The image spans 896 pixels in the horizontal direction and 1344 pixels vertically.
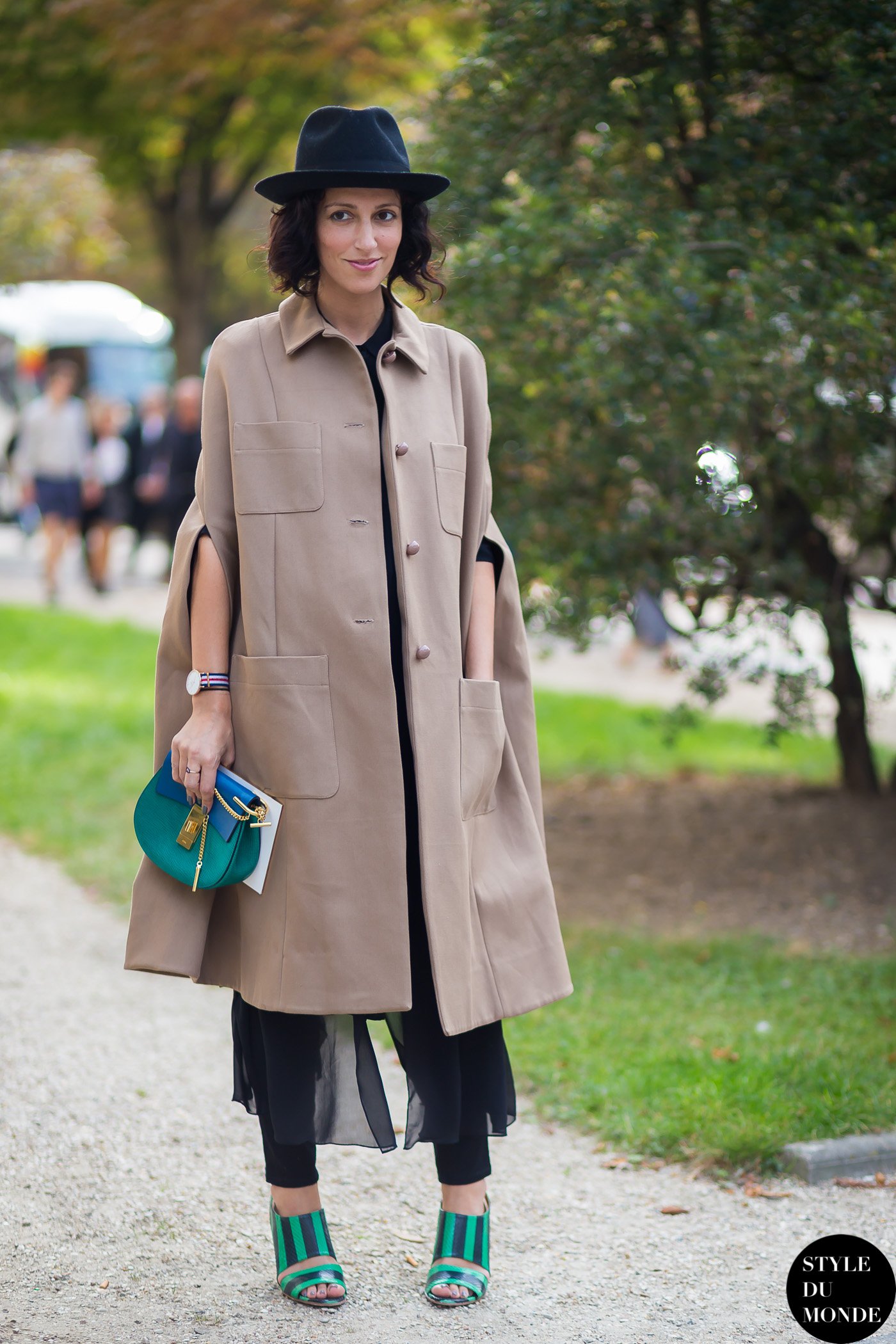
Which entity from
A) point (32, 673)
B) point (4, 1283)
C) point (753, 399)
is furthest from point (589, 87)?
point (32, 673)

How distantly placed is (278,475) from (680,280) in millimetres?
2351

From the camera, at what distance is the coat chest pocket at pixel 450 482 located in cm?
283

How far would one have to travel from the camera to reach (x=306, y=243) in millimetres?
2836

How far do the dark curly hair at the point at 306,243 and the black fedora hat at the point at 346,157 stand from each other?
34 millimetres

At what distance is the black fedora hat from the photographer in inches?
108

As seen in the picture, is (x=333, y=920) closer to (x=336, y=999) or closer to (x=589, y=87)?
(x=336, y=999)

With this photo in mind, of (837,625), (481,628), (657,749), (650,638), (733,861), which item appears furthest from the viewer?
(650,638)

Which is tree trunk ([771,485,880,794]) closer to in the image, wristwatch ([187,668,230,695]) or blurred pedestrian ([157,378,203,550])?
wristwatch ([187,668,230,695])

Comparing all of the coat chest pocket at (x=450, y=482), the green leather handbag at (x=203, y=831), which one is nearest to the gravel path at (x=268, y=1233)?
the green leather handbag at (x=203, y=831)

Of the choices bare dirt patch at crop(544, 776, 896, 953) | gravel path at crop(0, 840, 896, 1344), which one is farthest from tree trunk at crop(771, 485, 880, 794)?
gravel path at crop(0, 840, 896, 1344)

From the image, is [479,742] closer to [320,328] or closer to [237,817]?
[237,817]

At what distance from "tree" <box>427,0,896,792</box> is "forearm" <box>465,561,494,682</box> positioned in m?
2.01

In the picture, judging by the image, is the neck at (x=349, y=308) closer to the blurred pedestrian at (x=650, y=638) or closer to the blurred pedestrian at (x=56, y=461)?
the blurred pedestrian at (x=650, y=638)

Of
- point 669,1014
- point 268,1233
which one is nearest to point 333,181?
point 268,1233
